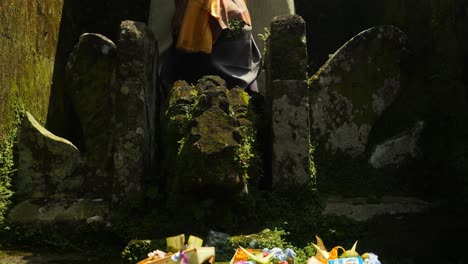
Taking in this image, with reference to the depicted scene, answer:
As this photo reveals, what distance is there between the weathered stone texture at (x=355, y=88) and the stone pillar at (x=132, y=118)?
1.26m

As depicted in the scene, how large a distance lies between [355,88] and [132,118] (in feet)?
5.63

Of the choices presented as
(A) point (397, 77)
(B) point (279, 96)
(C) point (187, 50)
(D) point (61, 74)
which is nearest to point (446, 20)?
(A) point (397, 77)

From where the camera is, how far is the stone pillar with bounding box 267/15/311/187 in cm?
479

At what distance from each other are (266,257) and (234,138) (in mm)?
1231

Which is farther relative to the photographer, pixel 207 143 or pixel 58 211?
pixel 58 211

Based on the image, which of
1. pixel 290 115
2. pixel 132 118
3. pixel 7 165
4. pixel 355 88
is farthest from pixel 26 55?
pixel 355 88

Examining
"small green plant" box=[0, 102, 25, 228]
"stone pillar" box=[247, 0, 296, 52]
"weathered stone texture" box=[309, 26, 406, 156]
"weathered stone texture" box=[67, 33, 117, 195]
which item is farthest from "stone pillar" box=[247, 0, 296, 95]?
"small green plant" box=[0, 102, 25, 228]

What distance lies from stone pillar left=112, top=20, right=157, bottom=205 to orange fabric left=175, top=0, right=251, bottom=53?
0.40m

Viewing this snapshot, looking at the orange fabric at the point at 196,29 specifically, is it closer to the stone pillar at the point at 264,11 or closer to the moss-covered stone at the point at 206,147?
the moss-covered stone at the point at 206,147

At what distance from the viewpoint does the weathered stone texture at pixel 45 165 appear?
503 cm

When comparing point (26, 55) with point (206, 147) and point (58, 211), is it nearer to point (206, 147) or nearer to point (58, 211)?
point (58, 211)

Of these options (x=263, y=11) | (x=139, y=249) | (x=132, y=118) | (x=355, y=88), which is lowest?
(x=139, y=249)

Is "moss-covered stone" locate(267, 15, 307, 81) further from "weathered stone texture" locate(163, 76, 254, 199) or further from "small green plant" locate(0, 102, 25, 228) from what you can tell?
"small green plant" locate(0, 102, 25, 228)

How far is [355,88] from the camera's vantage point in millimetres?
5219
